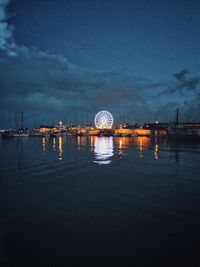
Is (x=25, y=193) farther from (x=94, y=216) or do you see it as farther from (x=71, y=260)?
(x=71, y=260)

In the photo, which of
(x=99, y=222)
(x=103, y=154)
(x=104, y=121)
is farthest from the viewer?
(x=104, y=121)

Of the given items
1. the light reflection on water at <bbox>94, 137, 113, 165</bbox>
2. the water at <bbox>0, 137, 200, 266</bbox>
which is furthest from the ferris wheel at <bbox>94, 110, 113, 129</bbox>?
the water at <bbox>0, 137, 200, 266</bbox>

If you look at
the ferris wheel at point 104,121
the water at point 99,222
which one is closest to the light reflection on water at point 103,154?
the water at point 99,222

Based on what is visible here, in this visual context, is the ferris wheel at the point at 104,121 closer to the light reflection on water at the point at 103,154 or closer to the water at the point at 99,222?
the light reflection on water at the point at 103,154

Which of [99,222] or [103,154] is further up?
[99,222]

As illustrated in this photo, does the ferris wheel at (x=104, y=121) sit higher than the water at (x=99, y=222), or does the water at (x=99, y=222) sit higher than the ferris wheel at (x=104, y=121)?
the ferris wheel at (x=104, y=121)

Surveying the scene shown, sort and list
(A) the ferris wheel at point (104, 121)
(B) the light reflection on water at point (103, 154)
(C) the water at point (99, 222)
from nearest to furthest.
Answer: (C) the water at point (99, 222)
(B) the light reflection on water at point (103, 154)
(A) the ferris wheel at point (104, 121)

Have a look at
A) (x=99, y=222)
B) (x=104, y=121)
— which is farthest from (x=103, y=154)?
(x=104, y=121)

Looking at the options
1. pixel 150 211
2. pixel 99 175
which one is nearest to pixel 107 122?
pixel 99 175

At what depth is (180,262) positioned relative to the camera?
246 inches

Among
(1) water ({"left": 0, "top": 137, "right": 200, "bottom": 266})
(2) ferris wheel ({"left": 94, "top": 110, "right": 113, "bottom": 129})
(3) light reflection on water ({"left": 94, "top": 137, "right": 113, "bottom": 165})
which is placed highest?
(2) ferris wheel ({"left": 94, "top": 110, "right": 113, "bottom": 129})

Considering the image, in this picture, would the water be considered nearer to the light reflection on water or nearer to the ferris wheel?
the light reflection on water

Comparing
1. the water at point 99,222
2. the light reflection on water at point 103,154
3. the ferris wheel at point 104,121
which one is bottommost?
the light reflection on water at point 103,154

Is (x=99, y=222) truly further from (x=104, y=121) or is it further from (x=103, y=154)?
(x=104, y=121)
